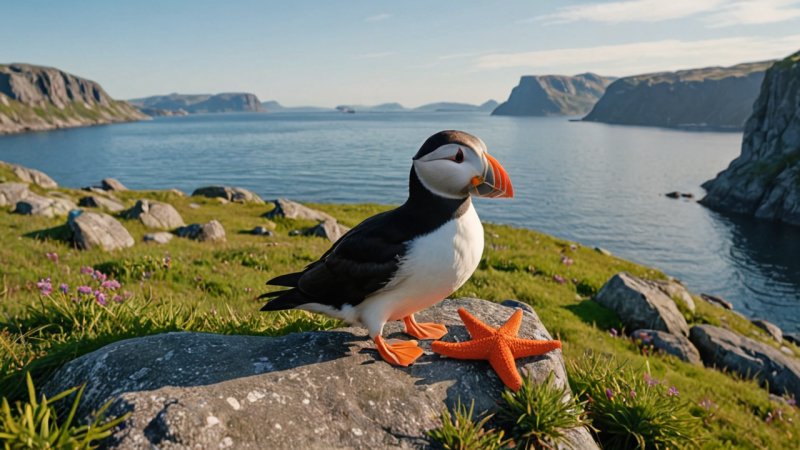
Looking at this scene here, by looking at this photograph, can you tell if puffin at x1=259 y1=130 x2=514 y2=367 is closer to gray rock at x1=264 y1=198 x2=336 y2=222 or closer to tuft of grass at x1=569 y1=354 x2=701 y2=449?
tuft of grass at x1=569 y1=354 x2=701 y2=449

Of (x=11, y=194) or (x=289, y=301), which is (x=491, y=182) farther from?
(x=11, y=194)

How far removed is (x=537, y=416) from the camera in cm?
437

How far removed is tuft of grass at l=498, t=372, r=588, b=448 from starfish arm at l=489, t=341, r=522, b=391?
8cm

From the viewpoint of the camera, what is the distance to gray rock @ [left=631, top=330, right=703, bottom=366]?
1075 cm

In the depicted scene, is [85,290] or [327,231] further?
[327,231]

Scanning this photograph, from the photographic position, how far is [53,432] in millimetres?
3555

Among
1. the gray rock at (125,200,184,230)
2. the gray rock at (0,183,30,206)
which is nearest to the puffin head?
the gray rock at (125,200,184,230)

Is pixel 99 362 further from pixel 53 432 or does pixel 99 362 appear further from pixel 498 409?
pixel 498 409

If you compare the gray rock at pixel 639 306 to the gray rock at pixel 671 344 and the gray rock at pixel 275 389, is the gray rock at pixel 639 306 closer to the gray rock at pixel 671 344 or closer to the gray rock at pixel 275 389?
the gray rock at pixel 671 344

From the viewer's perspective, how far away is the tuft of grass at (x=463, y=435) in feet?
13.3

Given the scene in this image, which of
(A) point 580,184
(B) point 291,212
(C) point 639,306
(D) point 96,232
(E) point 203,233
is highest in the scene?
(D) point 96,232

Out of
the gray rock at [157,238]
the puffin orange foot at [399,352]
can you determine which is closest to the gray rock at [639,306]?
the puffin orange foot at [399,352]

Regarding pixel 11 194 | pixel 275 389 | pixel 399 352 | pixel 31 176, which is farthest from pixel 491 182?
pixel 31 176

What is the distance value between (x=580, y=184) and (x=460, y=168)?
83.4 m
